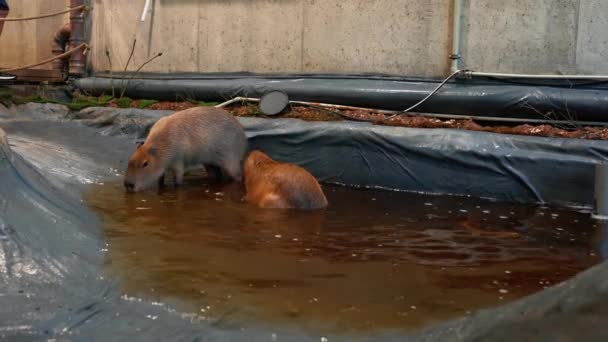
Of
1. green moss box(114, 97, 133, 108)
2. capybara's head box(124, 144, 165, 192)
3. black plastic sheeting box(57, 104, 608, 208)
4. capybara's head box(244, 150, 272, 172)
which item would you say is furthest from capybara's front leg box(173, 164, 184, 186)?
green moss box(114, 97, 133, 108)

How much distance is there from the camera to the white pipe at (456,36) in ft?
24.9

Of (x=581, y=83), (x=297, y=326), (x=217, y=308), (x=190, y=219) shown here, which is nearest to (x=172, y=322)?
(x=217, y=308)

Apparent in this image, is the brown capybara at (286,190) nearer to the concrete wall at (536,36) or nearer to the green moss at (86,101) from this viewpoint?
the concrete wall at (536,36)

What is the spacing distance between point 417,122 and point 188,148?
228 cm

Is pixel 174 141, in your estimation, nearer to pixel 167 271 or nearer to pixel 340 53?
pixel 340 53

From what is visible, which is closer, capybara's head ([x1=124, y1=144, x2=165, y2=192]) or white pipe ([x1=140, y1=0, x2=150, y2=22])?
capybara's head ([x1=124, y1=144, x2=165, y2=192])

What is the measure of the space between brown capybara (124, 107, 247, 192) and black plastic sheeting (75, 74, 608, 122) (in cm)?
135

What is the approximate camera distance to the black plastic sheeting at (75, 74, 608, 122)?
263 inches

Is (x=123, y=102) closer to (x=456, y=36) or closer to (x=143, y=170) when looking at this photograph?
(x=143, y=170)

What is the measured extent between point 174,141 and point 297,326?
4.21 metres

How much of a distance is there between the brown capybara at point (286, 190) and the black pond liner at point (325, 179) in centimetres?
127

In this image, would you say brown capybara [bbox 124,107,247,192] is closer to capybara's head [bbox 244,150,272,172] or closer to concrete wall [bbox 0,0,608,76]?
A: capybara's head [bbox 244,150,272,172]

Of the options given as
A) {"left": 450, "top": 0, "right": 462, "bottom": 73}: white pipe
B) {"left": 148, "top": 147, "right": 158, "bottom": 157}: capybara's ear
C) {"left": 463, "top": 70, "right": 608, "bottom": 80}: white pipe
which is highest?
{"left": 450, "top": 0, "right": 462, "bottom": 73}: white pipe

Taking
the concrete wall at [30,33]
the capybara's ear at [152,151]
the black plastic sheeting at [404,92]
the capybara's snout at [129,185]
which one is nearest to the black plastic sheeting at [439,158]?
the black plastic sheeting at [404,92]
